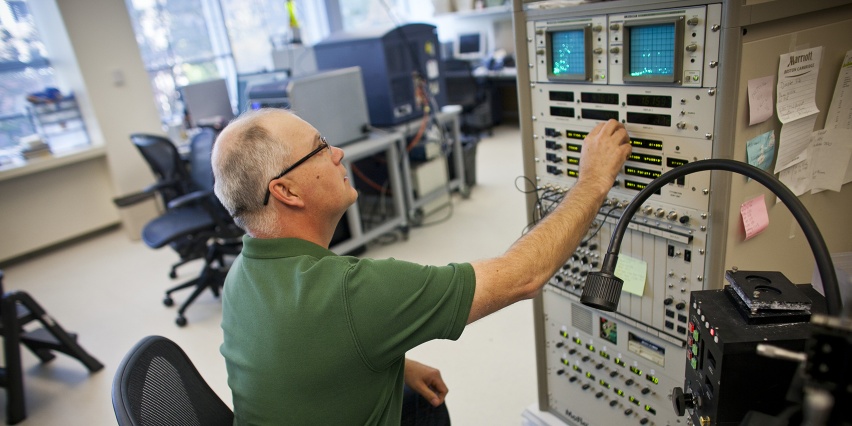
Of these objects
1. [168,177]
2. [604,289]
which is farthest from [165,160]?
[604,289]

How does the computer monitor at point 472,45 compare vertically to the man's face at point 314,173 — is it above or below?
above

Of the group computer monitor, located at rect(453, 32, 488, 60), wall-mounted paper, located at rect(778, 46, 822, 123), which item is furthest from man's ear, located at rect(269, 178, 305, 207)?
computer monitor, located at rect(453, 32, 488, 60)

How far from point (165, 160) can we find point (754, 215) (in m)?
3.22

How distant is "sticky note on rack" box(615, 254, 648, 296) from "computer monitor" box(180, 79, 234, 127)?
3.48m

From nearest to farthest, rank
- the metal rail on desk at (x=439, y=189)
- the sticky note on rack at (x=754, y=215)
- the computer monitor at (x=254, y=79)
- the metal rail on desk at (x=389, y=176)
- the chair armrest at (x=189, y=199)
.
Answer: the sticky note on rack at (x=754, y=215), the chair armrest at (x=189, y=199), the metal rail on desk at (x=389, y=176), the computer monitor at (x=254, y=79), the metal rail on desk at (x=439, y=189)

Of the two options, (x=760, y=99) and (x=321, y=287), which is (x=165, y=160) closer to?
(x=321, y=287)

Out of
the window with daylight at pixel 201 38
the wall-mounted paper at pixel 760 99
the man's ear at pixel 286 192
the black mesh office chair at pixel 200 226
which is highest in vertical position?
the window with daylight at pixel 201 38

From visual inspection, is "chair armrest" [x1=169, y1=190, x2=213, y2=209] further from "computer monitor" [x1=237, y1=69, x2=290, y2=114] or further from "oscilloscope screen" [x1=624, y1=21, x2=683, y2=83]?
"oscilloscope screen" [x1=624, y1=21, x2=683, y2=83]

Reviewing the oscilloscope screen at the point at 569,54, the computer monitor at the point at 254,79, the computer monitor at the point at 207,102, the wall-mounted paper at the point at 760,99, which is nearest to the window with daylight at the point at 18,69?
the computer monitor at the point at 207,102

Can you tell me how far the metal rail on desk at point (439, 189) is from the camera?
3682 mm

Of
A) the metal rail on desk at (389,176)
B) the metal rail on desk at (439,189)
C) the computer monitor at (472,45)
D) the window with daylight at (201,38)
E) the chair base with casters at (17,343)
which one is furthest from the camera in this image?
the computer monitor at (472,45)

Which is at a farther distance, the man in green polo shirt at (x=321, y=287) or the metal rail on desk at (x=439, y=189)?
the metal rail on desk at (x=439, y=189)

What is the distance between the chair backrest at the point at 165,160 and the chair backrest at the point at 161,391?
2.46m

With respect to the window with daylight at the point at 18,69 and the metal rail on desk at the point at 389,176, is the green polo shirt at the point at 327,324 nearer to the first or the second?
the metal rail on desk at the point at 389,176
